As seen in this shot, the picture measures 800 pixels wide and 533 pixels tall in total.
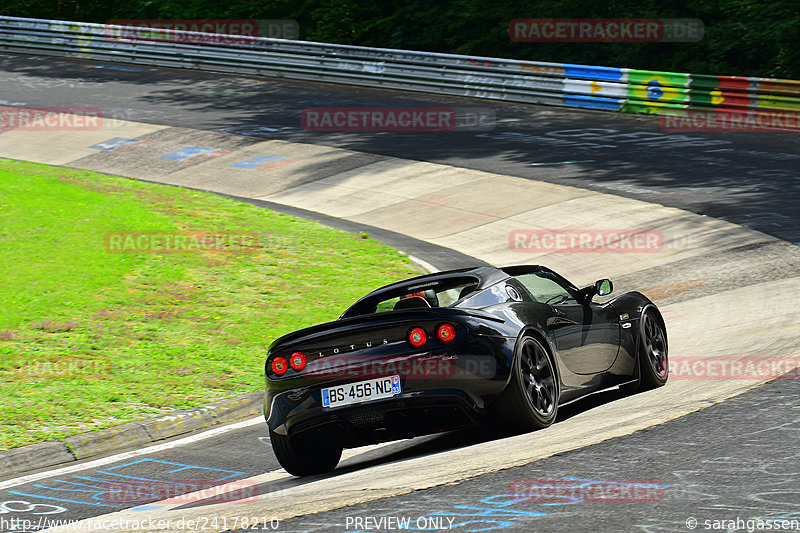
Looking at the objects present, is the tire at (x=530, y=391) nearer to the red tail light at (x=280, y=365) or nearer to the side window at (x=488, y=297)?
the side window at (x=488, y=297)

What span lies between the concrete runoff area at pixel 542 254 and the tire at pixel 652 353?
0.65 feet

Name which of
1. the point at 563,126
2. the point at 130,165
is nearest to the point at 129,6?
the point at 130,165

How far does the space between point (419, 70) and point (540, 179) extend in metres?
9.87

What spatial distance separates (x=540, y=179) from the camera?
64.1ft

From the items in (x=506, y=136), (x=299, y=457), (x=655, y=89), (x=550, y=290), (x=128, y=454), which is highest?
(x=655, y=89)

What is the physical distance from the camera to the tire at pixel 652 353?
8.17m

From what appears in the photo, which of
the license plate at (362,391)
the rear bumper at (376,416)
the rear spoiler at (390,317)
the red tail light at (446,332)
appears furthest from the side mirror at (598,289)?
the license plate at (362,391)

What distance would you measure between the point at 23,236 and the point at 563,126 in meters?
13.2

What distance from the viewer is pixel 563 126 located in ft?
79.5

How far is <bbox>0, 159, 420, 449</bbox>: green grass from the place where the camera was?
369 inches

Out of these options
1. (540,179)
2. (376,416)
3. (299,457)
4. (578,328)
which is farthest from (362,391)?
(540,179)

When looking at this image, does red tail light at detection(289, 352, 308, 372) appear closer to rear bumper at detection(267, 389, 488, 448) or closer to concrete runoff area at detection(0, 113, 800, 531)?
rear bumper at detection(267, 389, 488, 448)

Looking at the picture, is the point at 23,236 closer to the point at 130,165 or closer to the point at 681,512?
the point at 130,165

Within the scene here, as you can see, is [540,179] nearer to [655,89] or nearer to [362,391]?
[655,89]
